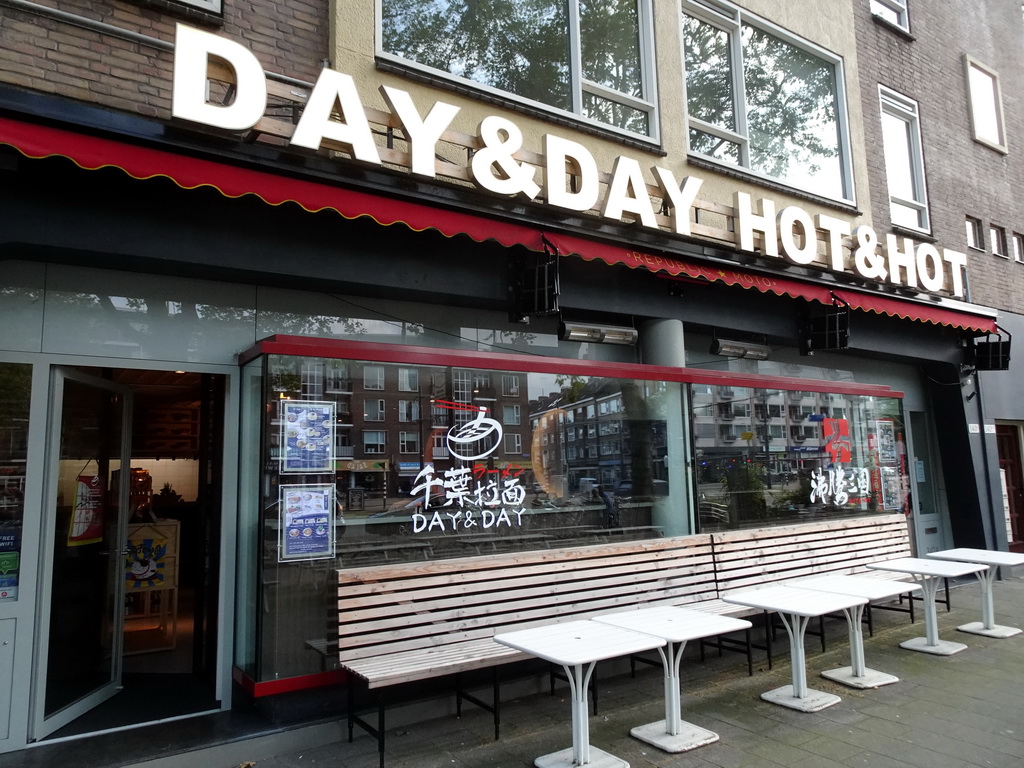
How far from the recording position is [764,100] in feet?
31.9

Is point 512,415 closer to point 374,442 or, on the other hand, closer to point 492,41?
point 374,442

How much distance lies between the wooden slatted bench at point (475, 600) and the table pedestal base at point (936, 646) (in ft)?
6.99

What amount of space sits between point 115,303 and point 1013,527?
44.6 ft

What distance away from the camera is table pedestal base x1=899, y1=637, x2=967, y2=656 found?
6.66 m

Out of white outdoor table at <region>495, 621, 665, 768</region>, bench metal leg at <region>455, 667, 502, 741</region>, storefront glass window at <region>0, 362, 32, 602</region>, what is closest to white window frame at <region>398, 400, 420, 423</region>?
white outdoor table at <region>495, 621, 665, 768</region>

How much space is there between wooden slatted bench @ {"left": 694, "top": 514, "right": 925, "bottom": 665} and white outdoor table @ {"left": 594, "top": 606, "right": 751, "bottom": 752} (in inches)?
54.1

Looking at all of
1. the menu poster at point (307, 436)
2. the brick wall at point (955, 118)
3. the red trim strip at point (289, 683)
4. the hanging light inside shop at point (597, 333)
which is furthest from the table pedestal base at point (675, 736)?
the brick wall at point (955, 118)

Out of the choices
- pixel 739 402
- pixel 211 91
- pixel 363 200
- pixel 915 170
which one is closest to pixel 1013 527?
pixel 915 170

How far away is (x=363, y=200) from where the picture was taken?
5.23 metres

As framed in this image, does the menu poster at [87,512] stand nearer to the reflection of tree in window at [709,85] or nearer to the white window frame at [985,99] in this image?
the reflection of tree in window at [709,85]

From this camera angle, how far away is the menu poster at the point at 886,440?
29.7 ft

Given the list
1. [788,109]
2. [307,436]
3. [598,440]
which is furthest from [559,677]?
[788,109]

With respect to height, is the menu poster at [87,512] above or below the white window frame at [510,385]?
below

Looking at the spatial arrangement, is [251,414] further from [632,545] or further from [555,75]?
[555,75]
